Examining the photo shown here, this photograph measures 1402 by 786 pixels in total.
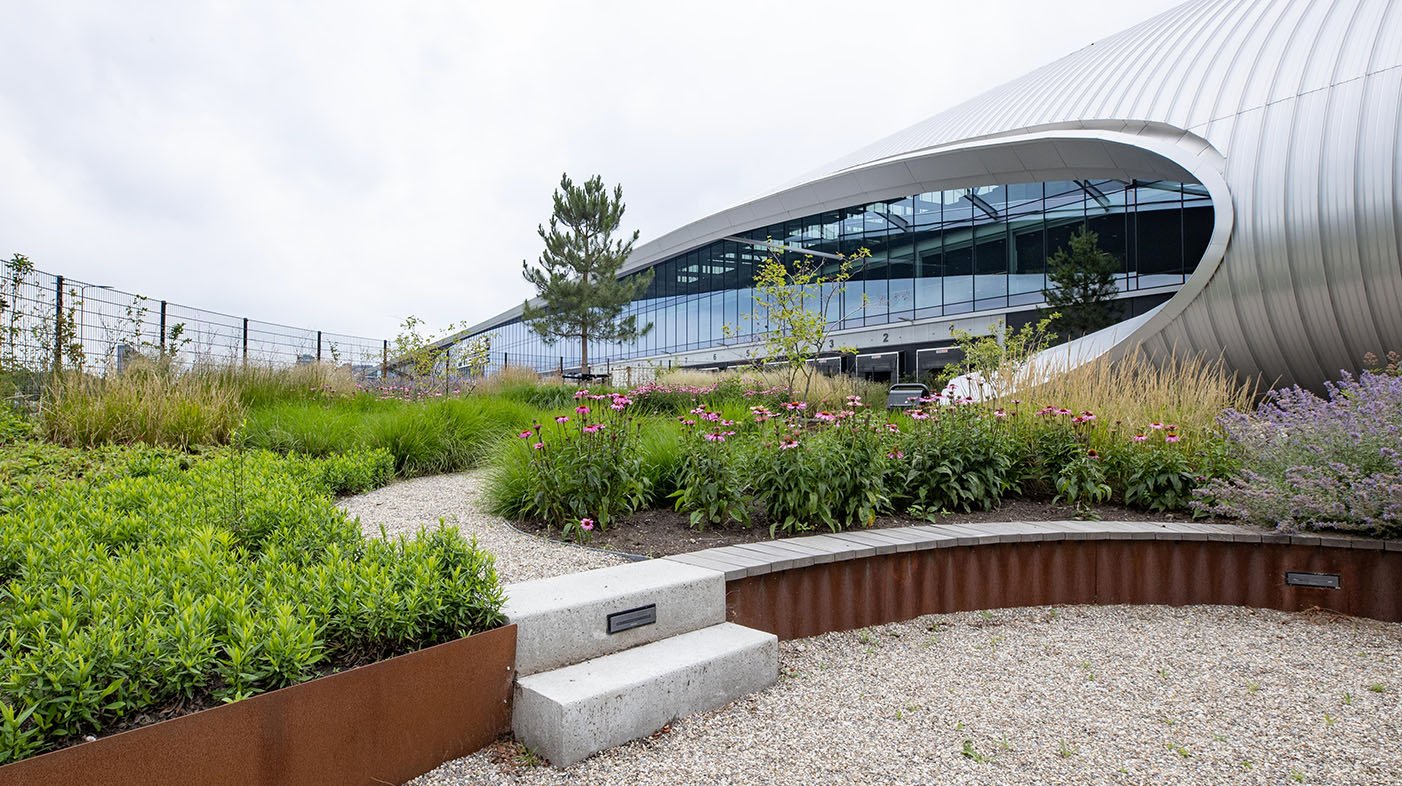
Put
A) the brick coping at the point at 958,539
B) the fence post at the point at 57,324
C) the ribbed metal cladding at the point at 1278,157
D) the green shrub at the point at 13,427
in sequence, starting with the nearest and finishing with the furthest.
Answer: the brick coping at the point at 958,539 → the green shrub at the point at 13,427 → the fence post at the point at 57,324 → the ribbed metal cladding at the point at 1278,157

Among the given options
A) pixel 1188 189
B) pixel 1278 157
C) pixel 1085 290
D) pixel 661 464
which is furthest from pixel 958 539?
pixel 1188 189

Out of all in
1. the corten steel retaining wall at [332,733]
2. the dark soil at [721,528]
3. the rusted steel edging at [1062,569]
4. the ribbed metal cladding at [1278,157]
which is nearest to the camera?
the corten steel retaining wall at [332,733]

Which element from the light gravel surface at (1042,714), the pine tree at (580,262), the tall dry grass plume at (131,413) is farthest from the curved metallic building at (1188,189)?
the tall dry grass plume at (131,413)

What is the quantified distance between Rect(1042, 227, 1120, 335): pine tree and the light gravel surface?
653 inches

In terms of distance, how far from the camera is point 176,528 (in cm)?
286

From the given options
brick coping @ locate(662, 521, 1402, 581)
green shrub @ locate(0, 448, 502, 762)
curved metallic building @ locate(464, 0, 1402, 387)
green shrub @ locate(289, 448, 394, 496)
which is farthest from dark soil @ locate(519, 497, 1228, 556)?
curved metallic building @ locate(464, 0, 1402, 387)

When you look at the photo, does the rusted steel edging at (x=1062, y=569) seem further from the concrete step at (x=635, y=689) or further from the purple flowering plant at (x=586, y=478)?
the purple flowering plant at (x=586, y=478)

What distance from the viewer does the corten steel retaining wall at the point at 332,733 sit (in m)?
1.66

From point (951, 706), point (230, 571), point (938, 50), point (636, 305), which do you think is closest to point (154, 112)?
point (230, 571)

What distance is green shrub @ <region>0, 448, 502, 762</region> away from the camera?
Result: 1.73 m

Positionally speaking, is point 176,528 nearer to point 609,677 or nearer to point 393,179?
point 609,677

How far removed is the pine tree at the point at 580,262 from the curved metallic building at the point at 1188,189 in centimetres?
597

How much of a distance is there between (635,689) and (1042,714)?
1.63 m

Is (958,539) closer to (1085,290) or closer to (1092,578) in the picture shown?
(1092,578)
